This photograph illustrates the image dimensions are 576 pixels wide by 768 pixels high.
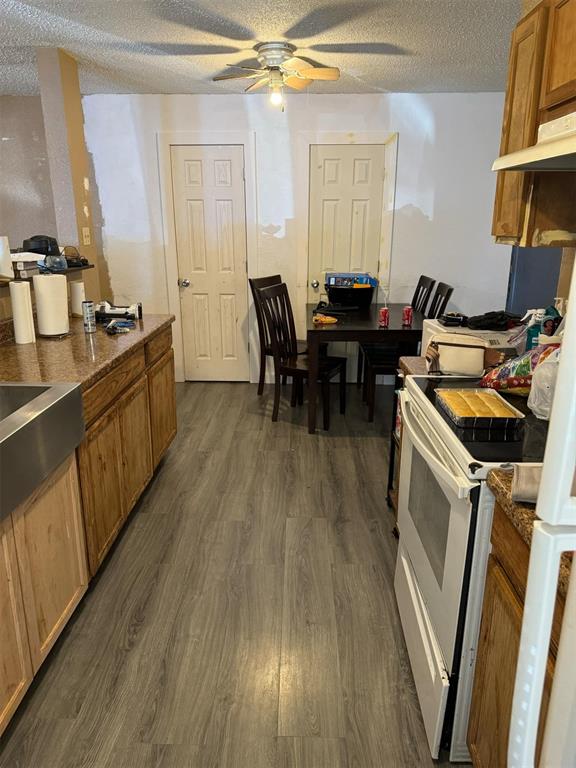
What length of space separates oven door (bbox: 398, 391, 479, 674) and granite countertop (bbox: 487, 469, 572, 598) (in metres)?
0.06

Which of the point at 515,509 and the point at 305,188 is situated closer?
the point at 515,509

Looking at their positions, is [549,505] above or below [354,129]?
below

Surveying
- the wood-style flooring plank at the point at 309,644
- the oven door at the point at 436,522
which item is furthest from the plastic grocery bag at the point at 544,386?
the wood-style flooring plank at the point at 309,644

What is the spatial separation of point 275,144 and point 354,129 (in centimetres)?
65

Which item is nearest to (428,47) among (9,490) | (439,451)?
(439,451)

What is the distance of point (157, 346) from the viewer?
2.93m

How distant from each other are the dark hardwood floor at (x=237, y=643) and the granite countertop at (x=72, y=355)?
889 millimetres

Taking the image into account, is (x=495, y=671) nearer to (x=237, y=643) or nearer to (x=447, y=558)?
(x=447, y=558)

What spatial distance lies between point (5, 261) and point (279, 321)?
195 cm

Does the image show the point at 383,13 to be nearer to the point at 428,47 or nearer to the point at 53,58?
the point at 428,47

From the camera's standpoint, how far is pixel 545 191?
168 centimetres

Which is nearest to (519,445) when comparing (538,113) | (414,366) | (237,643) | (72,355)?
(414,366)

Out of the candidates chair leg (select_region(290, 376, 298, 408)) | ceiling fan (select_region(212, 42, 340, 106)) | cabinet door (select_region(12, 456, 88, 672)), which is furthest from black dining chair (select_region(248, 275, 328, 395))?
cabinet door (select_region(12, 456, 88, 672))

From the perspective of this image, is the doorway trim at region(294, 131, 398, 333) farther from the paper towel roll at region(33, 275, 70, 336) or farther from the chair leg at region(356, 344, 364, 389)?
the paper towel roll at region(33, 275, 70, 336)
